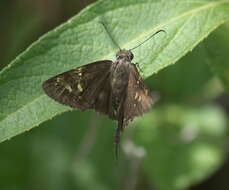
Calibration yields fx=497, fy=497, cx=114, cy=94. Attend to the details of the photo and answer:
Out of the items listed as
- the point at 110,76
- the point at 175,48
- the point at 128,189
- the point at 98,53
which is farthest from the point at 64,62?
the point at 128,189

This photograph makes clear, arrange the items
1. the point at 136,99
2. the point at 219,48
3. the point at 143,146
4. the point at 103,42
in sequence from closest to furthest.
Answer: the point at 103,42
the point at 136,99
the point at 219,48
the point at 143,146

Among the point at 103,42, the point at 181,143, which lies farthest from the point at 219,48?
the point at 181,143

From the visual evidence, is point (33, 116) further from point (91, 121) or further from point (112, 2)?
point (91, 121)

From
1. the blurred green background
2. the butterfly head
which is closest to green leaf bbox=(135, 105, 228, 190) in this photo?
the blurred green background

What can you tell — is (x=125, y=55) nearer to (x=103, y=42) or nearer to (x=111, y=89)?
(x=103, y=42)

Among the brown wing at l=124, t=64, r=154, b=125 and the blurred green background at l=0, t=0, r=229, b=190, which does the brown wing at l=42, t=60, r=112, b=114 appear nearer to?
the brown wing at l=124, t=64, r=154, b=125

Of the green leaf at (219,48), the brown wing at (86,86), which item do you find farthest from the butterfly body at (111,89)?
the green leaf at (219,48)
